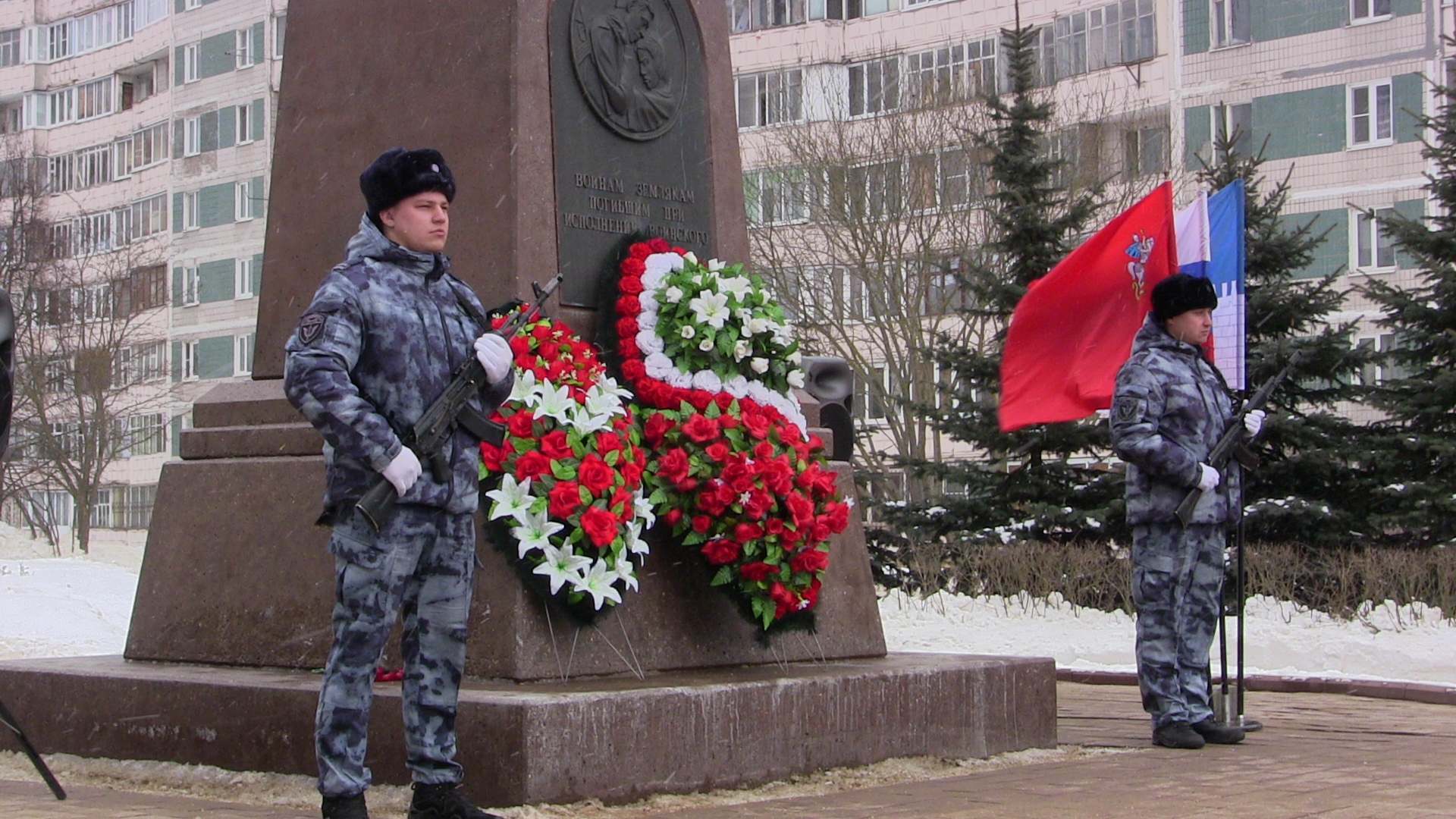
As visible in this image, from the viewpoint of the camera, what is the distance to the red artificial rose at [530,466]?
6.46 meters

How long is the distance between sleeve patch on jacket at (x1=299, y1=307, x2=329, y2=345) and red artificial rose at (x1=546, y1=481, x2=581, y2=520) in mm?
1388

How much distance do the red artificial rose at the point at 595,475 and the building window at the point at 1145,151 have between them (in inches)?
1001

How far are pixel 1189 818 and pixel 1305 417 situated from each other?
1440 cm

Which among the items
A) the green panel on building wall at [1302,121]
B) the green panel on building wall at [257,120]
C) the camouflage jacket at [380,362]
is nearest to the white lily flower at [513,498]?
the camouflage jacket at [380,362]

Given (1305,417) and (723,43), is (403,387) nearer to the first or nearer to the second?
(723,43)

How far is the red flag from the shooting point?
941 cm

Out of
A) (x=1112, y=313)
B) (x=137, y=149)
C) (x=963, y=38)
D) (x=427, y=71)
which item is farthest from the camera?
(x=137, y=149)

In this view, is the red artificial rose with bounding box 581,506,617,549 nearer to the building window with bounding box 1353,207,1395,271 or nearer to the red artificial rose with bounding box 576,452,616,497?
the red artificial rose with bounding box 576,452,616,497

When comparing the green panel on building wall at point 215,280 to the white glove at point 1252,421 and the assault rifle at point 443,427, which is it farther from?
the assault rifle at point 443,427

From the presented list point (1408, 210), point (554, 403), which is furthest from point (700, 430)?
point (1408, 210)

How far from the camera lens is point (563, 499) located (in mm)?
6449

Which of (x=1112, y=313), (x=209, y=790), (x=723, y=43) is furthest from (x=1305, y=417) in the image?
(x=209, y=790)

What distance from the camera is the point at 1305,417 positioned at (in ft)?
63.7

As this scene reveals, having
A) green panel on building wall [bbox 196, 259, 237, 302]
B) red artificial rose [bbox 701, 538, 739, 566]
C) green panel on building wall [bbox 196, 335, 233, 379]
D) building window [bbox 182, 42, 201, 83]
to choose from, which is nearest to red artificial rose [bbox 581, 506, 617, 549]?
red artificial rose [bbox 701, 538, 739, 566]
